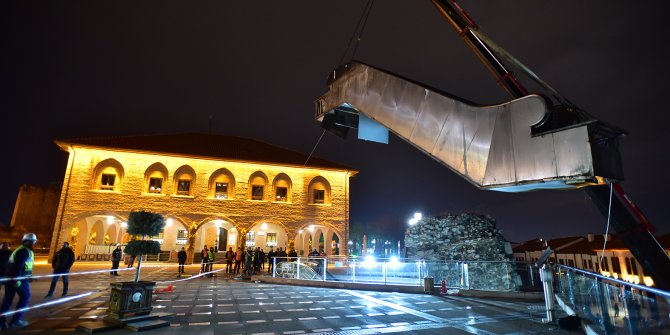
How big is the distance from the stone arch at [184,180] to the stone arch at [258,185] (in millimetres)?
4736

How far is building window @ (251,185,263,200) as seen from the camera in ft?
96.4

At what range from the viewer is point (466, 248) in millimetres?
17656

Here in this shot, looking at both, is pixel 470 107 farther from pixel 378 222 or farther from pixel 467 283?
pixel 378 222

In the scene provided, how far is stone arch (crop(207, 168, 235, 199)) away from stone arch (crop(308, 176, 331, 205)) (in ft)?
22.7

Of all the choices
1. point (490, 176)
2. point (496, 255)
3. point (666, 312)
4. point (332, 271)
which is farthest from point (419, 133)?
point (332, 271)

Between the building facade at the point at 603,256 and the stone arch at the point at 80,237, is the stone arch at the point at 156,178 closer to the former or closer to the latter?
the stone arch at the point at 80,237

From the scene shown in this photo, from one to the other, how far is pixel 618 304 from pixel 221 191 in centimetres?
2772

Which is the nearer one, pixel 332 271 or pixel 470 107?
pixel 470 107

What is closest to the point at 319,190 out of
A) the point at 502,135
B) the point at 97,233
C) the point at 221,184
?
the point at 221,184

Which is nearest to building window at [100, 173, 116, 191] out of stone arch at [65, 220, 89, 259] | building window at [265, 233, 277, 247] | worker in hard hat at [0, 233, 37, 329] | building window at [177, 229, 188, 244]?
stone arch at [65, 220, 89, 259]

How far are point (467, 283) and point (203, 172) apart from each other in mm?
22805

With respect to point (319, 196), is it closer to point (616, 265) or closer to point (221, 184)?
point (221, 184)

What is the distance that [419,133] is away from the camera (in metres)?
7.29

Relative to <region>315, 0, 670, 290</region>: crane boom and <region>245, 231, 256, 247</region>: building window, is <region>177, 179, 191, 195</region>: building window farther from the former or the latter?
<region>315, 0, 670, 290</region>: crane boom
